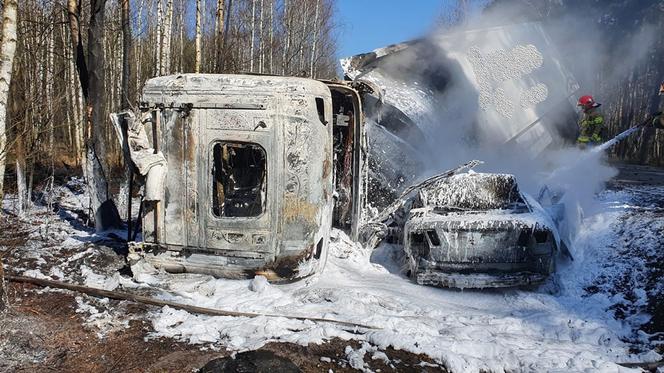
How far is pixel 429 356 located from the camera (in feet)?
13.7

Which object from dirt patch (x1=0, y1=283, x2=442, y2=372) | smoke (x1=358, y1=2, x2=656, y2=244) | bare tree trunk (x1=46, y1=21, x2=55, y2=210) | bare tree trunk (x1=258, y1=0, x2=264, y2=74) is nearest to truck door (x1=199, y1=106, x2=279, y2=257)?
dirt patch (x1=0, y1=283, x2=442, y2=372)

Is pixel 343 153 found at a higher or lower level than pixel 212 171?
higher

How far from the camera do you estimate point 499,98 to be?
1152cm

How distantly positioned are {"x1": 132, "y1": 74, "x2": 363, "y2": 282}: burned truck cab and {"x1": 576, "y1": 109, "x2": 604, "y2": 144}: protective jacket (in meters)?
7.09

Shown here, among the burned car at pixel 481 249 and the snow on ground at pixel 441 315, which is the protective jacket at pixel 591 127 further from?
the burned car at pixel 481 249

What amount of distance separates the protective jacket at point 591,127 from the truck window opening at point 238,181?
7.26 meters

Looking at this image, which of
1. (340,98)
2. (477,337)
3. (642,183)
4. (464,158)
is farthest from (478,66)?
(477,337)

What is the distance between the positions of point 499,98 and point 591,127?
202 centimetres

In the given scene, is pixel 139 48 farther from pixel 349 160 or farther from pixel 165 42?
pixel 349 160

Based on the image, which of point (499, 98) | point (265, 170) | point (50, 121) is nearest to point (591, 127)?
point (499, 98)

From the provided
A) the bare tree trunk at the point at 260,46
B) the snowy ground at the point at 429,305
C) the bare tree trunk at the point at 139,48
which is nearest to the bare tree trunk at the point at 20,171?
the snowy ground at the point at 429,305

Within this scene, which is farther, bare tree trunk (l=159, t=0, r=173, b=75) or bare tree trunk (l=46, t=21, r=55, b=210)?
bare tree trunk (l=159, t=0, r=173, b=75)

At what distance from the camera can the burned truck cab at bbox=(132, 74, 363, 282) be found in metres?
5.55

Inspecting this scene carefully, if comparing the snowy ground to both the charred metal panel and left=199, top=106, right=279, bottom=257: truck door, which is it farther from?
left=199, top=106, right=279, bottom=257: truck door
